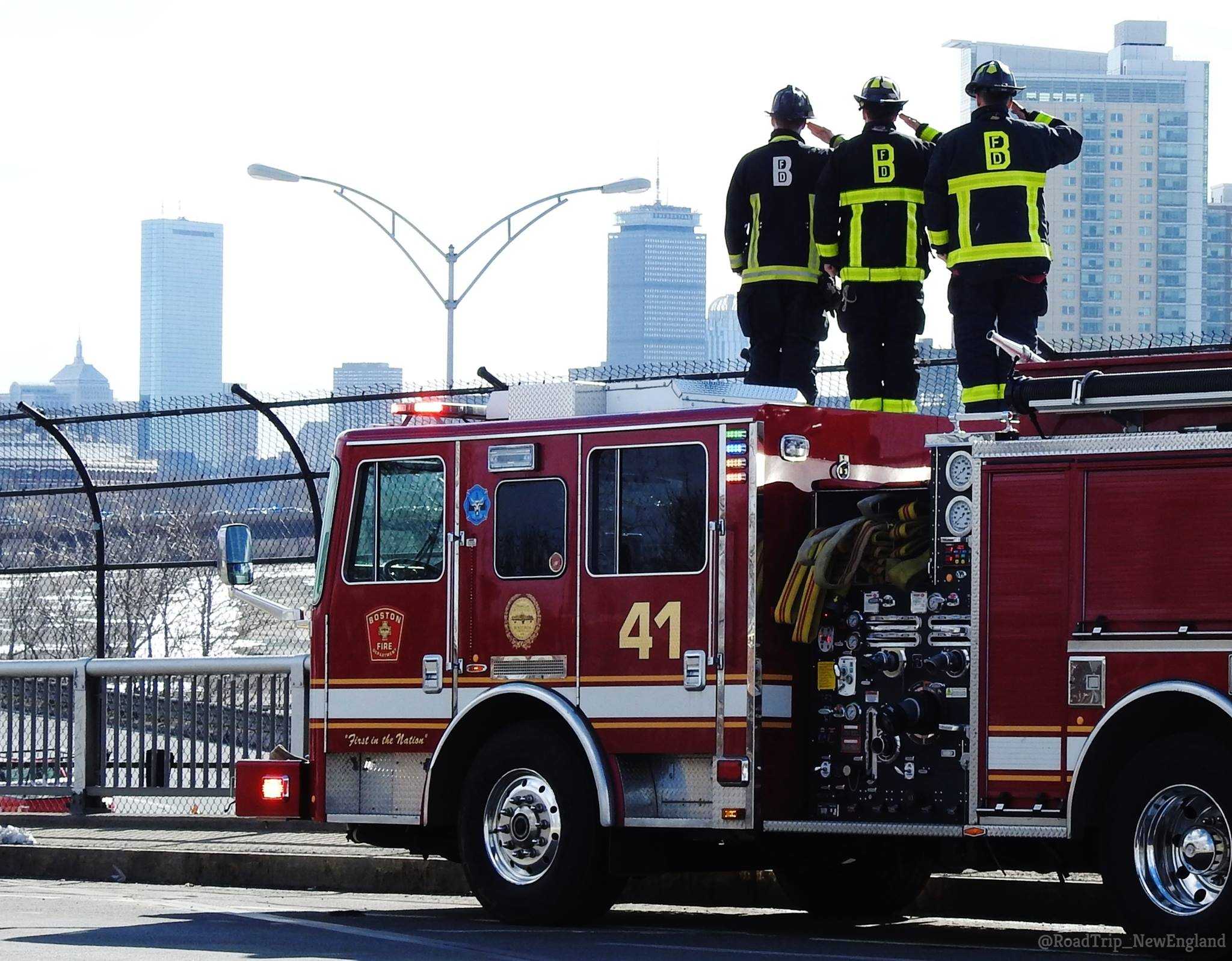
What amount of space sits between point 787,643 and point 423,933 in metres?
2.20

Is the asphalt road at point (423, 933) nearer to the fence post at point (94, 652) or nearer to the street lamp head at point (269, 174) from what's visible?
the fence post at point (94, 652)

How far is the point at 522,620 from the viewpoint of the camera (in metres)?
11.4

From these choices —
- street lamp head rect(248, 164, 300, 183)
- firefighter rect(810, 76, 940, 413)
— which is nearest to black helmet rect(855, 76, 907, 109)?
firefighter rect(810, 76, 940, 413)

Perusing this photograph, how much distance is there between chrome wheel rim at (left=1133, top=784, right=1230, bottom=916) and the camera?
902 centimetres

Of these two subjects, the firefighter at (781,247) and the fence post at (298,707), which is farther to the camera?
the fence post at (298,707)

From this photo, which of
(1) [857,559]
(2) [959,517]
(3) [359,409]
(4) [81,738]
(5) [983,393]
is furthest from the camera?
(3) [359,409]

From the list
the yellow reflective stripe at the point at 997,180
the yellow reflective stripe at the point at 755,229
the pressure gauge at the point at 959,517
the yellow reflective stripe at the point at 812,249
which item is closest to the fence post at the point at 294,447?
the yellow reflective stripe at the point at 755,229

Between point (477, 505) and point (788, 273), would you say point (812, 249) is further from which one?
point (477, 505)

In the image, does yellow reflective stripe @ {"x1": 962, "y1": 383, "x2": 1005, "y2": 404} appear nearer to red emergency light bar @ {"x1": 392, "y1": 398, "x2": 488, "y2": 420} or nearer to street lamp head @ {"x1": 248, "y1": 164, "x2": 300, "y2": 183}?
red emergency light bar @ {"x1": 392, "y1": 398, "x2": 488, "y2": 420}

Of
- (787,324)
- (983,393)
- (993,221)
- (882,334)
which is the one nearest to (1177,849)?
(983,393)

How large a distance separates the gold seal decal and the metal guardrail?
10.9 ft

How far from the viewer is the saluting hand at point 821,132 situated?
14.0 m

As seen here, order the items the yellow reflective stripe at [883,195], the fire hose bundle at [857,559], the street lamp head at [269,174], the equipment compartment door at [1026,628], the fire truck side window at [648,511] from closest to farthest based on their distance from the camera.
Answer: the equipment compartment door at [1026,628] < the fire hose bundle at [857,559] < the fire truck side window at [648,511] < the yellow reflective stripe at [883,195] < the street lamp head at [269,174]

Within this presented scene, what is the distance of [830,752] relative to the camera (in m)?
10.4
